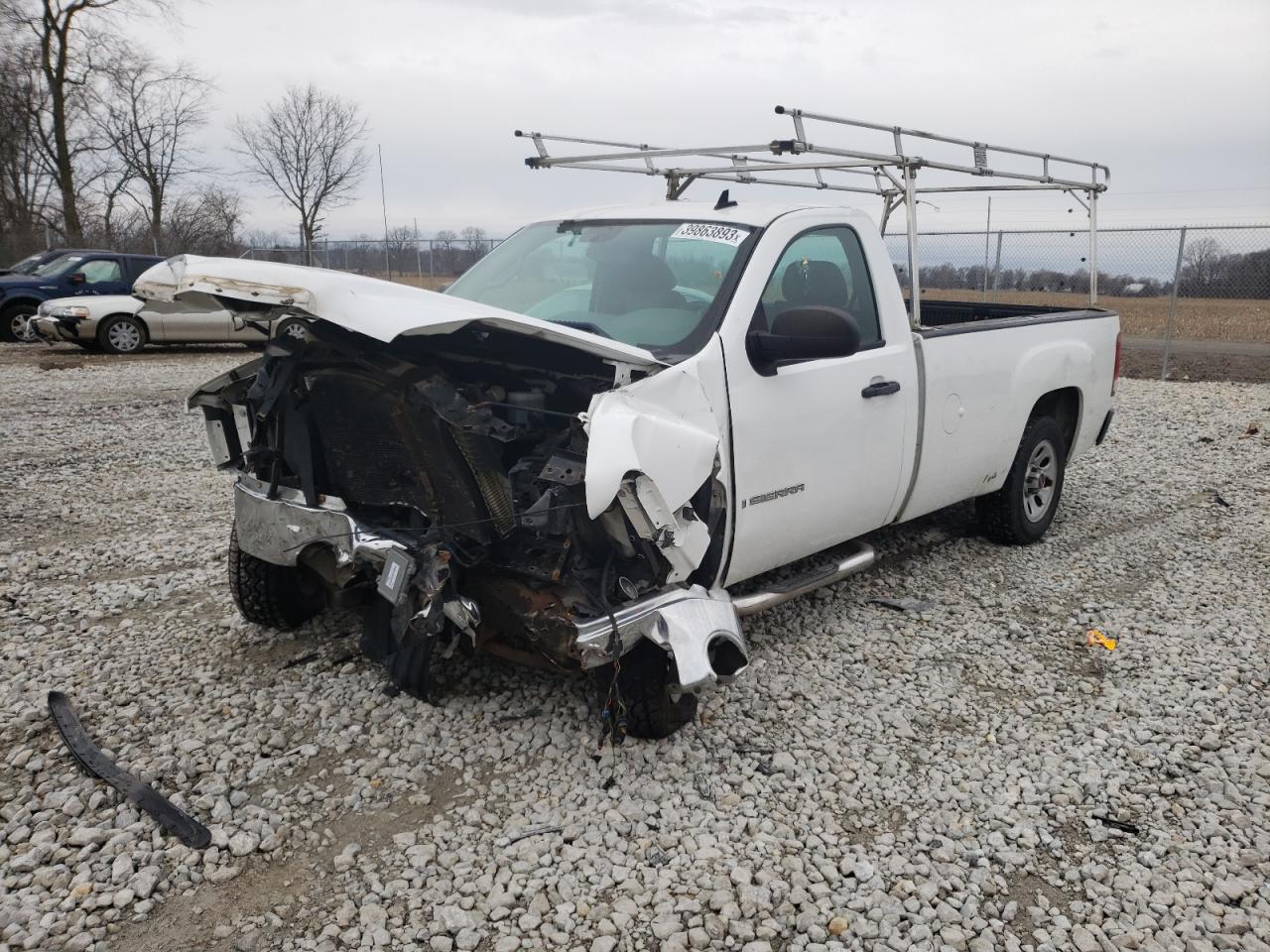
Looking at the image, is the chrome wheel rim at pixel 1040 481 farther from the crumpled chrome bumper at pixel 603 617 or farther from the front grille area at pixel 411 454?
the front grille area at pixel 411 454

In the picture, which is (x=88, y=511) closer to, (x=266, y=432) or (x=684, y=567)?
(x=266, y=432)

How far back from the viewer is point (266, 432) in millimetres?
3697

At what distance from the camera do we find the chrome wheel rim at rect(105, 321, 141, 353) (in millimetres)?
14953

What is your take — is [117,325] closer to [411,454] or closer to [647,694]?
[411,454]

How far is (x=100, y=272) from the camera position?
16.1m

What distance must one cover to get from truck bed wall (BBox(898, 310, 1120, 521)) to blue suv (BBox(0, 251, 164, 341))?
14.9 m

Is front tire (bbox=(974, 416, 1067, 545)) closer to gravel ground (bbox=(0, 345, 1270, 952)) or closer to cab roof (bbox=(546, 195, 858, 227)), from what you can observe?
gravel ground (bbox=(0, 345, 1270, 952))

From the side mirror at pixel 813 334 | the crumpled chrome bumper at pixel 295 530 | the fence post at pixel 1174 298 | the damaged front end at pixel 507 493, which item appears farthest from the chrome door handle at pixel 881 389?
the fence post at pixel 1174 298

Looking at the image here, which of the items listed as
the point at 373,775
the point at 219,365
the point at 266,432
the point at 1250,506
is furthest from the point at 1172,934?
the point at 219,365

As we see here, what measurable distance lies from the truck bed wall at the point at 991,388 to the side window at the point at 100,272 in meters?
15.7

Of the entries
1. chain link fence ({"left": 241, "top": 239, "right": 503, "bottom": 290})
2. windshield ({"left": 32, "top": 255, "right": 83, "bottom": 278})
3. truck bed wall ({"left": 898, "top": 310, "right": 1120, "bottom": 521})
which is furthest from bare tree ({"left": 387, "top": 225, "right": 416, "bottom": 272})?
truck bed wall ({"left": 898, "top": 310, "right": 1120, "bottom": 521})

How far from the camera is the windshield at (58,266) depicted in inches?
640

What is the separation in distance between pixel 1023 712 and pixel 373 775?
259cm

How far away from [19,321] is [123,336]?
3067 mm
